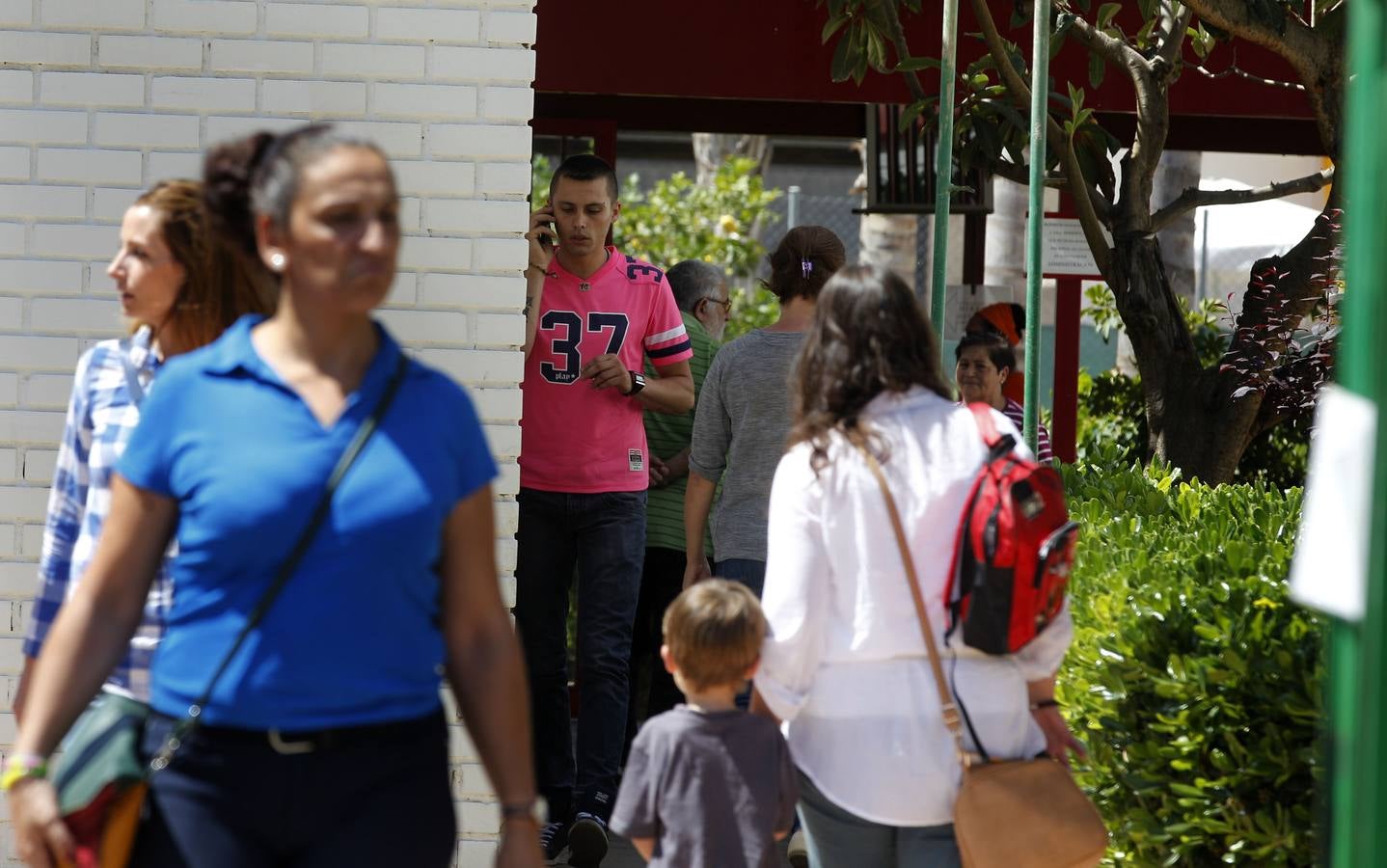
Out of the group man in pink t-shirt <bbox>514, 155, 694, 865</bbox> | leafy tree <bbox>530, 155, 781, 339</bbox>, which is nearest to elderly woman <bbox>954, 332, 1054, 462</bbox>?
man in pink t-shirt <bbox>514, 155, 694, 865</bbox>

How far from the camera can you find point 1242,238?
649 inches

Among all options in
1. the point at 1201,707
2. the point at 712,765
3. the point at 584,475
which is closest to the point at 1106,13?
the point at 584,475

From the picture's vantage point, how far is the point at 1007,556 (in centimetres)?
300

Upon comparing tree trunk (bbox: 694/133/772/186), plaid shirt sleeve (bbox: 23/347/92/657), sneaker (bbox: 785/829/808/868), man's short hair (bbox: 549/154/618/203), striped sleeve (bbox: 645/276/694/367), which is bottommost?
sneaker (bbox: 785/829/808/868)

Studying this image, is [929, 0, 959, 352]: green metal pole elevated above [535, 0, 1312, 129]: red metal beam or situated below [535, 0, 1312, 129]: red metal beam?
below

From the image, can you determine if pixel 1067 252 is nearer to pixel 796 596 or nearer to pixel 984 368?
pixel 984 368

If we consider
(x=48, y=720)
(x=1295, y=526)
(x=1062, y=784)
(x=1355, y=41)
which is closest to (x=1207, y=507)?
(x=1295, y=526)

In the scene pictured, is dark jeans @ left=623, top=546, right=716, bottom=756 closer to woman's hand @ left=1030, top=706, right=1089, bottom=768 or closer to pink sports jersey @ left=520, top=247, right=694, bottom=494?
pink sports jersey @ left=520, top=247, right=694, bottom=494

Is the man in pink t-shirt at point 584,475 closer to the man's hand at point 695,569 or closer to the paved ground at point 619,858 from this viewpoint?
the paved ground at point 619,858

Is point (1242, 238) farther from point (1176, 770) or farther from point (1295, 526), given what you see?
point (1176, 770)

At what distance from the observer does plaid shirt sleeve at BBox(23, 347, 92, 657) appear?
119 inches

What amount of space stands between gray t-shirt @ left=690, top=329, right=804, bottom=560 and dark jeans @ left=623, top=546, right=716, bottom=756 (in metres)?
1.30

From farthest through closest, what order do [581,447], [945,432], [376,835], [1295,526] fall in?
[581,447] < [1295,526] < [945,432] < [376,835]

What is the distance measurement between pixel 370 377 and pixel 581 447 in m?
2.87
